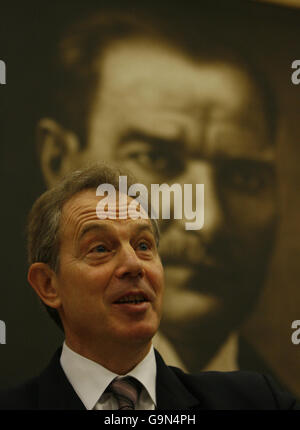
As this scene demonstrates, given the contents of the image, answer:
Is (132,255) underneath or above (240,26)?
underneath

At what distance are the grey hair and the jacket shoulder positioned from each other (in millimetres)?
533

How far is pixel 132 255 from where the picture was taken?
1.85m

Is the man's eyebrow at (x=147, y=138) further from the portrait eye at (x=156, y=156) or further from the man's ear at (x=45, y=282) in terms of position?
the man's ear at (x=45, y=282)

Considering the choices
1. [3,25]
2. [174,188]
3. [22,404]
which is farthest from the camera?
[174,188]

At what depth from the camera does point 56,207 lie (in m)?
1.97

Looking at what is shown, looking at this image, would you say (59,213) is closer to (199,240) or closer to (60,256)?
(60,256)

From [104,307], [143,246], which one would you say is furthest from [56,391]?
[143,246]

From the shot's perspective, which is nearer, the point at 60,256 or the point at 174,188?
the point at 60,256

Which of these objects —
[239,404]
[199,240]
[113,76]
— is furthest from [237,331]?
[113,76]

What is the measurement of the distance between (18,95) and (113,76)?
417 millimetres

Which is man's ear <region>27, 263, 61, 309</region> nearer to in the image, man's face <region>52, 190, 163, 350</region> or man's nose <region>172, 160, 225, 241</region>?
man's face <region>52, 190, 163, 350</region>

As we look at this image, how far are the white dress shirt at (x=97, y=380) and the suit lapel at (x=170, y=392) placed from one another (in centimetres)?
2

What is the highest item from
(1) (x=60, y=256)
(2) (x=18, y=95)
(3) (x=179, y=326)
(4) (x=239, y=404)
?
(2) (x=18, y=95)

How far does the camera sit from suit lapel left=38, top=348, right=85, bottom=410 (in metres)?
1.79
